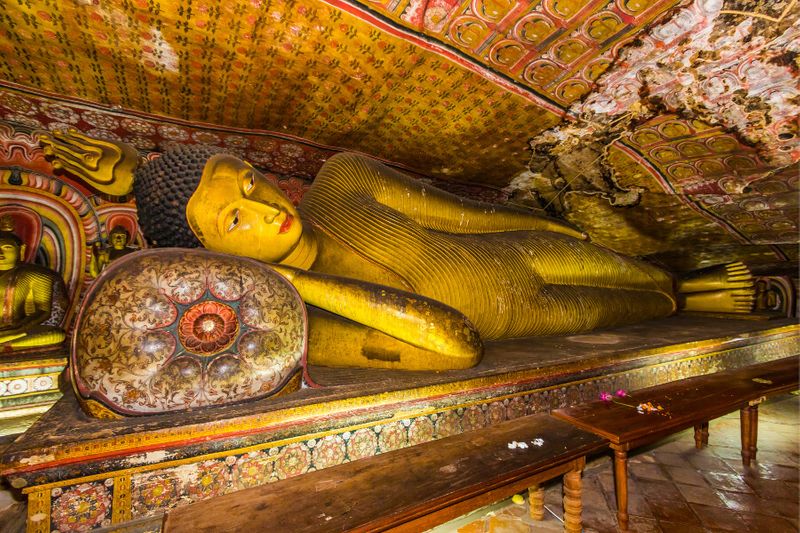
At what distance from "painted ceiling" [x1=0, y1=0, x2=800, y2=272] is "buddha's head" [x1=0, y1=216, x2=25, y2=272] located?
0.59 metres

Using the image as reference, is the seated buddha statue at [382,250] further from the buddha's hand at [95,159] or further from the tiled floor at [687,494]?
the tiled floor at [687,494]

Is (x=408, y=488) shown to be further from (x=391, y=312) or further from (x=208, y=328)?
(x=208, y=328)

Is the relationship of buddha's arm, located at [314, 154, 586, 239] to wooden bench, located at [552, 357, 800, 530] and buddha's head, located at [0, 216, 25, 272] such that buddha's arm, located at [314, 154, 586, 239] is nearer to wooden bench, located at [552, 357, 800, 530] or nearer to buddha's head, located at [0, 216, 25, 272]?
wooden bench, located at [552, 357, 800, 530]

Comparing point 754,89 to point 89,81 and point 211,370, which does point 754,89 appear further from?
point 89,81

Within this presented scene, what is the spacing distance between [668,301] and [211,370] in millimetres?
4449

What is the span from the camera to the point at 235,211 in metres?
1.67

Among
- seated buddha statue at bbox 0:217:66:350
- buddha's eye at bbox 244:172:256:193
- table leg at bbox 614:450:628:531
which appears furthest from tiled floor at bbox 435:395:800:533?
seated buddha statue at bbox 0:217:66:350

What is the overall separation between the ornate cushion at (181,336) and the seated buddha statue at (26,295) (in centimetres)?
285

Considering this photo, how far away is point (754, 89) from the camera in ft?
8.37

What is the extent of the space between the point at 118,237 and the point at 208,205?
264 cm

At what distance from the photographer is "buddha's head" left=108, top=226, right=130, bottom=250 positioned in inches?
136

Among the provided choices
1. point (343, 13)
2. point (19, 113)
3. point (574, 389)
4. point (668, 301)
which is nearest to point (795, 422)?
point (668, 301)

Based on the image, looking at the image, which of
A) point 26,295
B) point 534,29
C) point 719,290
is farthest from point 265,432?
point 719,290

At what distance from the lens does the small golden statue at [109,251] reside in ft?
11.3
